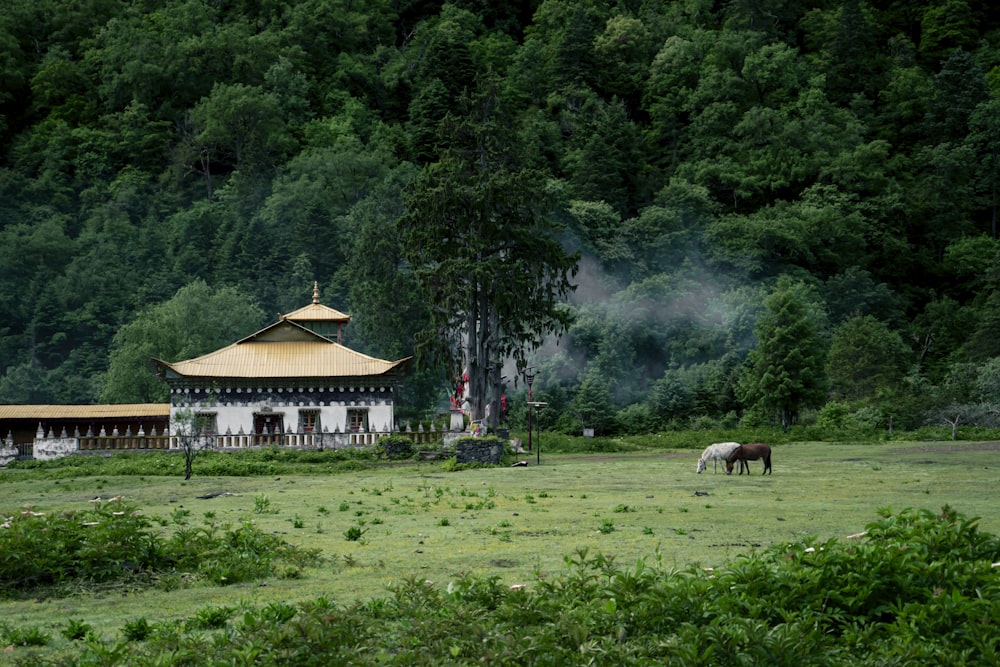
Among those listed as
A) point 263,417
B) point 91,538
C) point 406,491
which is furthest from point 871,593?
point 263,417

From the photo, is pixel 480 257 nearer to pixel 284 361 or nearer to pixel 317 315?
pixel 284 361

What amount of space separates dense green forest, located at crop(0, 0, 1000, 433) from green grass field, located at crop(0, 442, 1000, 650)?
16.1 meters

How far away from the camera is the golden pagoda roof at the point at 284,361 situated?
165ft

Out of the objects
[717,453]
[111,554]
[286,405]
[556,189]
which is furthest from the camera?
[556,189]

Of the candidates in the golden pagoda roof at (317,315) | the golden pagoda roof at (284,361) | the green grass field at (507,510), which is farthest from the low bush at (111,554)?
the golden pagoda roof at (317,315)

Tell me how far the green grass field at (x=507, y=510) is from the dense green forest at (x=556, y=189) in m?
16.1

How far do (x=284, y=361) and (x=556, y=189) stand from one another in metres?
35.0

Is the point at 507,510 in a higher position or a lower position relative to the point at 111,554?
lower

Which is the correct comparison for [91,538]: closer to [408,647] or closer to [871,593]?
[408,647]

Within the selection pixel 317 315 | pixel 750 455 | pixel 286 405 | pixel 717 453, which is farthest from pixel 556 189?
pixel 750 455

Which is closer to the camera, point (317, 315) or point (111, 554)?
point (111, 554)

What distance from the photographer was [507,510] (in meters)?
22.3

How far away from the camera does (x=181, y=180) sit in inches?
3952

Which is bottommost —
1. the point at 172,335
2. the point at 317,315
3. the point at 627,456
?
the point at 627,456
